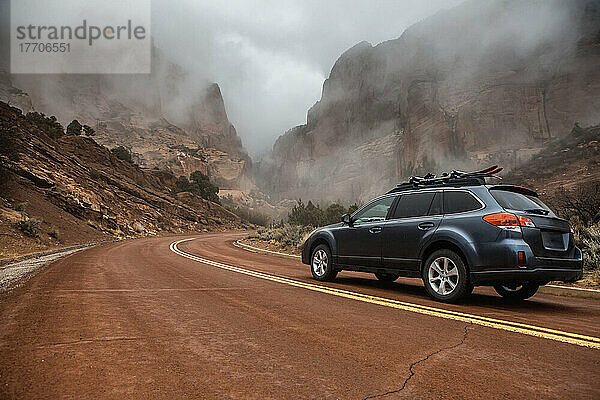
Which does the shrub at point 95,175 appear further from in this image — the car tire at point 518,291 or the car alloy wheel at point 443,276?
the car tire at point 518,291

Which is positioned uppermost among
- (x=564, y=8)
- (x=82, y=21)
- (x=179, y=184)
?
(x=82, y=21)

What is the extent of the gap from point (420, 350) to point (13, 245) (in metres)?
17.9

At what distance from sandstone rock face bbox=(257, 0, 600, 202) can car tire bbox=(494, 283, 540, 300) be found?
6653 centimetres

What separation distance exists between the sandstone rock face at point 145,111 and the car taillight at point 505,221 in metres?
84.9

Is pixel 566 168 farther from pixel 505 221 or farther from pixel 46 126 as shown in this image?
pixel 46 126

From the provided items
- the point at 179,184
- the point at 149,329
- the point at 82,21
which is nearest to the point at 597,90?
the point at 179,184

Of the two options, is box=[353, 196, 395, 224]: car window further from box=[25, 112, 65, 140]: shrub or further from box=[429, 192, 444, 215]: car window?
box=[25, 112, 65, 140]: shrub

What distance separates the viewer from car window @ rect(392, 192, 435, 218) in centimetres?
642

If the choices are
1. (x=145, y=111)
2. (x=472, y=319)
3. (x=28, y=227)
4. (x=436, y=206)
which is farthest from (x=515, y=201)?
(x=145, y=111)

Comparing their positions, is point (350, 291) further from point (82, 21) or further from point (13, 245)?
point (82, 21)

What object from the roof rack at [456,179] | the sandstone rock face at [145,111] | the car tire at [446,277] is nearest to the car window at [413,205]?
the roof rack at [456,179]

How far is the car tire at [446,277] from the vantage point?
17.8 ft

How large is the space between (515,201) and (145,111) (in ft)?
381

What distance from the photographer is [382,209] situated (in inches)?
284
